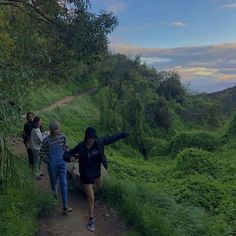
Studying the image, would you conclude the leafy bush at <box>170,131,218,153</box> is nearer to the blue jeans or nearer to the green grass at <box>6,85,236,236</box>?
the green grass at <box>6,85,236,236</box>

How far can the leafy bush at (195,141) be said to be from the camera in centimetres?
2323

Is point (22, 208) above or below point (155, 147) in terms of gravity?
above

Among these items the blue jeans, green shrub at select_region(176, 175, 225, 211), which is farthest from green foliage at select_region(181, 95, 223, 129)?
the blue jeans

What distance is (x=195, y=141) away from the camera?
77.0 ft

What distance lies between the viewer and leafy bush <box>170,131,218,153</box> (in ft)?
76.2

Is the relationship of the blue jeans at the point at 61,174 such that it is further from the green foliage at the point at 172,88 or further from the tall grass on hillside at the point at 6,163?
the green foliage at the point at 172,88

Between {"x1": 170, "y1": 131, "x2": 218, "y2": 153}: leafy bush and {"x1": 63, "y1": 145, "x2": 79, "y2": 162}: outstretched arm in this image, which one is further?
{"x1": 170, "y1": 131, "x2": 218, "y2": 153}: leafy bush

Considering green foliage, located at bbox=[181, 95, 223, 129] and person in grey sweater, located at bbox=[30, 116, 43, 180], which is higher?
person in grey sweater, located at bbox=[30, 116, 43, 180]

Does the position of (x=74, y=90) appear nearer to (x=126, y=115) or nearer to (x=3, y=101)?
(x=126, y=115)

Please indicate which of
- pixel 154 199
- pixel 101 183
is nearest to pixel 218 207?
pixel 154 199

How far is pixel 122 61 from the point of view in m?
42.9

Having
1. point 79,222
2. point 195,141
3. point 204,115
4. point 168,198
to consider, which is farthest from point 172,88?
point 79,222

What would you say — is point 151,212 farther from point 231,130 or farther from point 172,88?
point 172,88

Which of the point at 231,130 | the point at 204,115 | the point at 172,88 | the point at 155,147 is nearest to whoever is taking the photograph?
the point at 231,130
